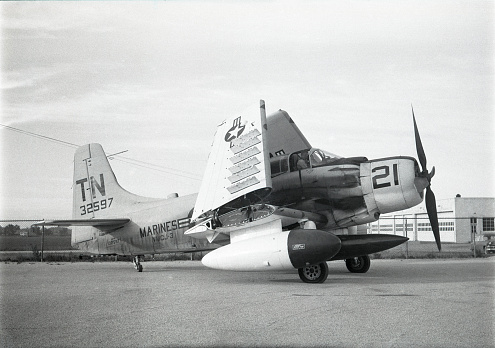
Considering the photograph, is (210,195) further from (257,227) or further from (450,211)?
(450,211)

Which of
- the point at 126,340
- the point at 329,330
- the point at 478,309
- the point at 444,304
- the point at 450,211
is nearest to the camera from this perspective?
the point at 126,340

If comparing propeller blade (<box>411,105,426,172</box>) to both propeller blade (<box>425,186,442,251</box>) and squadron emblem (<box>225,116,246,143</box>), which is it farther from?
squadron emblem (<box>225,116,246,143</box>)

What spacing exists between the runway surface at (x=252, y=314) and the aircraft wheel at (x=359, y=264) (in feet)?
8.30

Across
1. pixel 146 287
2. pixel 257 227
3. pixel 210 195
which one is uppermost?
pixel 210 195

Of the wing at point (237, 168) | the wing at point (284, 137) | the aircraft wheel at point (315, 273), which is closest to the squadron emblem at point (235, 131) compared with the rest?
the wing at point (237, 168)

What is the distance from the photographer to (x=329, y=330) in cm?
550

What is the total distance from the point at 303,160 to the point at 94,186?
8.11 meters

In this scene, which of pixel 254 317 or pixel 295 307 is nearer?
pixel 254 317

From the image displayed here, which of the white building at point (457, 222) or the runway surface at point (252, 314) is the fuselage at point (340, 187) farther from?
the white building at point (457, 222)

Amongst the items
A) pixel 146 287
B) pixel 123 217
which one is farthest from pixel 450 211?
pixel 146 287

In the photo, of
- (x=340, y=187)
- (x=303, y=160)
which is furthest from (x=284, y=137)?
(x=340, y=187)

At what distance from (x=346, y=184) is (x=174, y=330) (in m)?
6.90

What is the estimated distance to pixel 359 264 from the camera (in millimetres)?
13453

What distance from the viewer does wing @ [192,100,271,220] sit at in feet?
35.8
